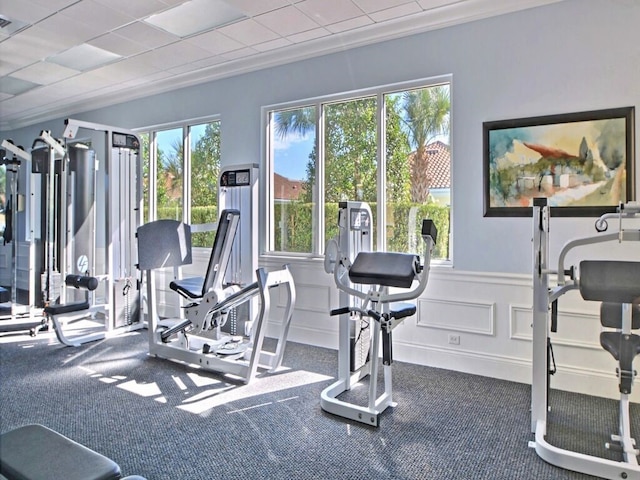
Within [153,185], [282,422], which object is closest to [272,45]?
[153,185]

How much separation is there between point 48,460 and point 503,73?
3827 mm

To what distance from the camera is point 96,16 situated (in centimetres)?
389

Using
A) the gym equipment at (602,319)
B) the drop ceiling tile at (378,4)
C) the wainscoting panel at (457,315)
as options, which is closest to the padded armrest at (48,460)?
the gym equipment at (602,319)

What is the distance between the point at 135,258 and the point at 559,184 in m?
4.51

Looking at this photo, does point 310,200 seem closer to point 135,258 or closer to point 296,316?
point 296,316

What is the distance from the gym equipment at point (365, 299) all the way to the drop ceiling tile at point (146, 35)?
8.65 ft

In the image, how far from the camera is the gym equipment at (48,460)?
1192 millimetres

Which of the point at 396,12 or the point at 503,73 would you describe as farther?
the point at 396,12

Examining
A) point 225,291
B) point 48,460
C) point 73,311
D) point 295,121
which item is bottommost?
point 73,311

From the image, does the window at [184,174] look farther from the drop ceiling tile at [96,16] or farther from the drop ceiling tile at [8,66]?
the drop ceiling tile at [96,16]

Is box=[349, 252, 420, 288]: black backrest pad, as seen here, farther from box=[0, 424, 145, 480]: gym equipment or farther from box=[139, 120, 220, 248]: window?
box=[139, 120, 220, 248]: window

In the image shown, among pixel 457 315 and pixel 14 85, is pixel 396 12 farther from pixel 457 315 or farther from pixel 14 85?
pixel 14 85

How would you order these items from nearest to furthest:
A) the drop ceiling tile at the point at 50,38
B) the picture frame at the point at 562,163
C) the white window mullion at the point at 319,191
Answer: the picture frame at the point at 562,163
the drop ceiling tile at the point at 50,38
the white window mullion at the point at 319,191

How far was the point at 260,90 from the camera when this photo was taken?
5039mm
